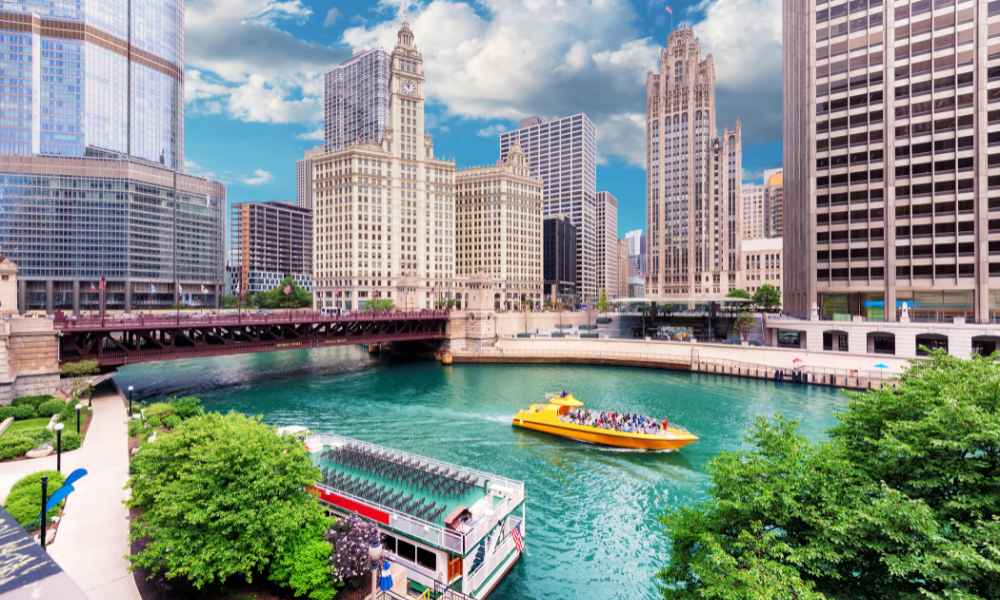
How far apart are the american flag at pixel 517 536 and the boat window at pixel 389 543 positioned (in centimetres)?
573

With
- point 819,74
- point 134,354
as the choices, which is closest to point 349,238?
point 134,354

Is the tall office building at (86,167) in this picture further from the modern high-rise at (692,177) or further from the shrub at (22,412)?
the modern high-rise at (692,177)

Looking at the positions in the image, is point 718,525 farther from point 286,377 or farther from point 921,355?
point 921,355

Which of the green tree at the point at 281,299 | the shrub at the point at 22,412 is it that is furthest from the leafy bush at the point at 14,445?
the green tree at the point at 281,299

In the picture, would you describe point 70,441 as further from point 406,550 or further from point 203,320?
point 203,320

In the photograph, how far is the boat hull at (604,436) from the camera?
38594mm

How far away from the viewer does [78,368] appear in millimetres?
46469

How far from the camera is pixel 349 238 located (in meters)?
148

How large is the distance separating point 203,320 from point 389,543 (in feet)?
163

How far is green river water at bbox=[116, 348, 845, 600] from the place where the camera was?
962 inches

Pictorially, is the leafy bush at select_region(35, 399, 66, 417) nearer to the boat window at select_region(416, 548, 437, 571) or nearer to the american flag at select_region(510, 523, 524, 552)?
the boat window at select_region(416, 548, 437, 571)

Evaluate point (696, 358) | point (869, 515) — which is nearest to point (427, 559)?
point (869, 515)

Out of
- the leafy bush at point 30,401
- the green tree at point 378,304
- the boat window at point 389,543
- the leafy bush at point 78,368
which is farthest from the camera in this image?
the green tree at point 378,304

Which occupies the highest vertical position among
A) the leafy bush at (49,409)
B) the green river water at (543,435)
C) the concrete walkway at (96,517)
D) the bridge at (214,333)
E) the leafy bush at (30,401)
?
the bridge at (214,333)
